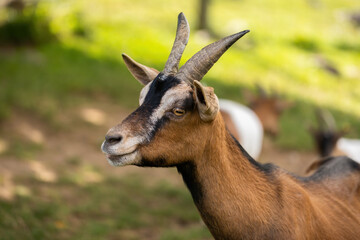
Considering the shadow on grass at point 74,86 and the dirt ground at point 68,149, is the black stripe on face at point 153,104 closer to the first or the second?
the dirt ground at point 68,149

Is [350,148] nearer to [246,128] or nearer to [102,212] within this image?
[246,128]

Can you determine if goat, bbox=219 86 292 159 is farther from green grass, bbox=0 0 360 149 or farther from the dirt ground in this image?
green grass, bbox=0 0 360 149

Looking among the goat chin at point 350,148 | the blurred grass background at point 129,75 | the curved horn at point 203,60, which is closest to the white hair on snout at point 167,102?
the curved horn at point 203,60

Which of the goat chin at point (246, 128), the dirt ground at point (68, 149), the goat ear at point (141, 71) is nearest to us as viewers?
the goat ear at point (141, 71)

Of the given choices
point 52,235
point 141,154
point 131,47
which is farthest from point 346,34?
point 141,154

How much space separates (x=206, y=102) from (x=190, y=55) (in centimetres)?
934

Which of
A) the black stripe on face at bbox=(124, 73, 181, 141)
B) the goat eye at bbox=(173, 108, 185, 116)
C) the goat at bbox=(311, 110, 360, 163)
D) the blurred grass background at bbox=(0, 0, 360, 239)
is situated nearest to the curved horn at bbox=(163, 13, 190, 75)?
the black stripe on face at bbox=(124, 73, 181, 141)

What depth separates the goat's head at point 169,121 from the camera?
2.88 metres

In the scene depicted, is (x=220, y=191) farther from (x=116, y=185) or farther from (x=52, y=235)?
(x=116, y=185)

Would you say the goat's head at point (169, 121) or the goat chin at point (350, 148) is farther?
the goat chin at point (350, 148)

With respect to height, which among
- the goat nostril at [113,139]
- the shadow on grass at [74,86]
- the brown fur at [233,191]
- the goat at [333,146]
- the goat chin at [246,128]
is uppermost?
the shadow on grass at [74,86]

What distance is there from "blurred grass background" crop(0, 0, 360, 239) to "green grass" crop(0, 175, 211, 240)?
0.06 ft

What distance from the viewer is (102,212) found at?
6.28 m

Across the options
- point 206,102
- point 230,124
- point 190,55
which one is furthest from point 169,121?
point 190,55
